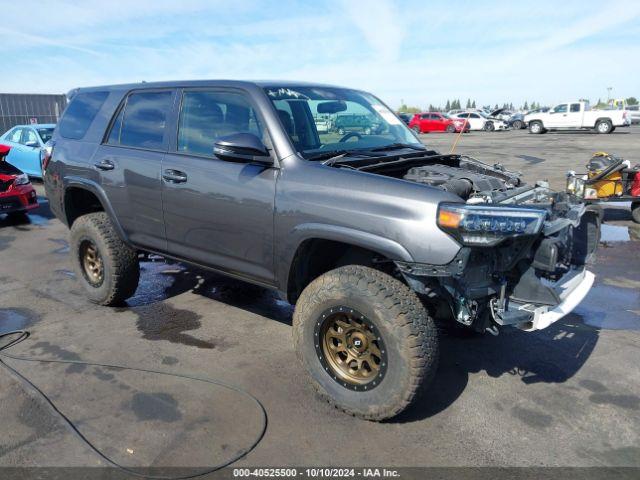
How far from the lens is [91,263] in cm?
534

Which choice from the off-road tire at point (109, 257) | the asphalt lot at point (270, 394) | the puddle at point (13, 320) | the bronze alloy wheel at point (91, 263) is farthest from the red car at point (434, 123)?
the puddle at point (13, 320)

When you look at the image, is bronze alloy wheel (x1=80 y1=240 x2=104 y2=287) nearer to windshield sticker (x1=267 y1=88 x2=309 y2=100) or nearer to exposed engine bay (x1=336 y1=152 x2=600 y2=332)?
windshield sticker (x1=267 y1=88 x2=309 y2=100)

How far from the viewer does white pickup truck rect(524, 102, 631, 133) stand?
3247 cm

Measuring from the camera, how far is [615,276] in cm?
617

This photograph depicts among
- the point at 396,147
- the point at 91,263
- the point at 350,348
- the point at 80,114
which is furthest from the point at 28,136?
the point at 350,348

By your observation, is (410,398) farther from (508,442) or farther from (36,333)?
(36,333)

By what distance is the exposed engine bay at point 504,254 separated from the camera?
9.37 feet

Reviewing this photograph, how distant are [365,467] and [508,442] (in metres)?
0.85

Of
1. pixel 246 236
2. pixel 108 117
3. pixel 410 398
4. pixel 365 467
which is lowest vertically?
pixel 365 467

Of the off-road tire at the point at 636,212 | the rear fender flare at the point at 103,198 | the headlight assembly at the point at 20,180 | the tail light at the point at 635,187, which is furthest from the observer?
the headlight assembly at the point at 20,180

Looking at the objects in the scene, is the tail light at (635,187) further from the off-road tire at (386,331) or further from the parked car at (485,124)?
the parked car at (485,124)

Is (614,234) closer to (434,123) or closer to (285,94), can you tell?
(285,94)

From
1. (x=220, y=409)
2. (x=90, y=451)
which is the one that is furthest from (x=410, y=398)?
(x=90, y=451)

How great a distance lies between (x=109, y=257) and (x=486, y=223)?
11.4ft
